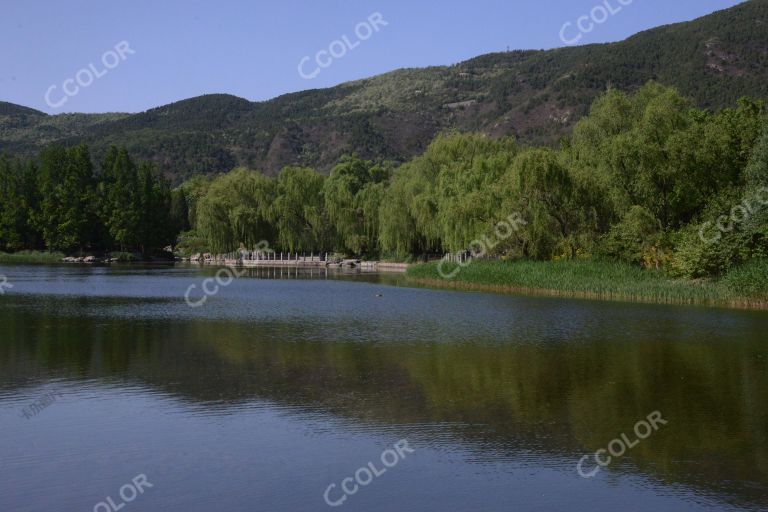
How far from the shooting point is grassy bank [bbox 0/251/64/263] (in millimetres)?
86500

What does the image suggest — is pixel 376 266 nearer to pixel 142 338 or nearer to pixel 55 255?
pixel 55 255

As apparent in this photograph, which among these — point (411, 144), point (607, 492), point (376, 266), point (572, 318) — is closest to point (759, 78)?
point (376, 266)

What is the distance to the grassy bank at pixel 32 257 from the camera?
284 feet

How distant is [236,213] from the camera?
252 feet

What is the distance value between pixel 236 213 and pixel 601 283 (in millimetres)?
46253

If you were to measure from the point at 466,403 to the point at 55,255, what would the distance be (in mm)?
81609

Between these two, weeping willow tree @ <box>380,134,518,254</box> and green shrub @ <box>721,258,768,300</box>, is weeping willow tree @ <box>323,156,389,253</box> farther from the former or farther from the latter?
green shrub @ <box>721,258,768,300</box>

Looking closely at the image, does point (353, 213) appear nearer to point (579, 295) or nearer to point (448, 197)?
point (448, 197)

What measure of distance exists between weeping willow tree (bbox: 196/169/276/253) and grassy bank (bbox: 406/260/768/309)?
Answer: 109ft

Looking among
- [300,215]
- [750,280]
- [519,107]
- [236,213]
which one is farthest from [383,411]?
[519,107]

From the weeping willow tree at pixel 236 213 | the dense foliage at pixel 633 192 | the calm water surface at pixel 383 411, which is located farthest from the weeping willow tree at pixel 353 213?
the calm water surface at pixel 383 411

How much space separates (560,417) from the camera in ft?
44.9

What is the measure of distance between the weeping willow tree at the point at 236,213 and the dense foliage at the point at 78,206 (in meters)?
12.7

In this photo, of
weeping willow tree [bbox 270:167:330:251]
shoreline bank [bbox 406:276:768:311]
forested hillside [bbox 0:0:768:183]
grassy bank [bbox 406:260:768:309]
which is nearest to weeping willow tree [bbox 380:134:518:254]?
grassy bank [bbox 406:260:768:309]
